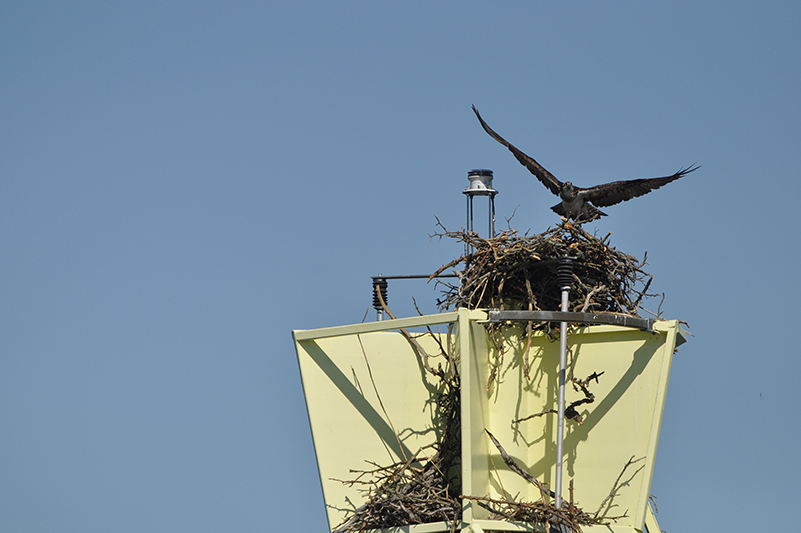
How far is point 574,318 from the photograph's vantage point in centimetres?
1015

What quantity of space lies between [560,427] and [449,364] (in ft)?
5.19

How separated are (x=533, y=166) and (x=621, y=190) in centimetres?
113

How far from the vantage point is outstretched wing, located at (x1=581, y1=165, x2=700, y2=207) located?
38.8 feet

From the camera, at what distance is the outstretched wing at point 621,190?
38.8ft

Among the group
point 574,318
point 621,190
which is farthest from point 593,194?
point 574,318

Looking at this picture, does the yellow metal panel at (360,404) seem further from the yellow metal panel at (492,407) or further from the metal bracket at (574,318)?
the metal bracket at (574,318)

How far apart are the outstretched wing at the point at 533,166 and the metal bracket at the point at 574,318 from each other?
2.38m

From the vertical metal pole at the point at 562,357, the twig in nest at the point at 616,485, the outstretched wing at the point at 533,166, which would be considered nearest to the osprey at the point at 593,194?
the outstretched wing at the point at 533,166

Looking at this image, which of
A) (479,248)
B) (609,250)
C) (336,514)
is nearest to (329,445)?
(336,514)

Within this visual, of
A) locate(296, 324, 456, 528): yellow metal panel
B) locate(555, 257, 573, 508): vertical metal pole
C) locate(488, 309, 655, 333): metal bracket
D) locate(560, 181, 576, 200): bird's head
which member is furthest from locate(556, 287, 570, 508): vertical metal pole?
locate(560, 181, 576, 200): bird's head

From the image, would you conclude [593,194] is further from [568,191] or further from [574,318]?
[574,318]

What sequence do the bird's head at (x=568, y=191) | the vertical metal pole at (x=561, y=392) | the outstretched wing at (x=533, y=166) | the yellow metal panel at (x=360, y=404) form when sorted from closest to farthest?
the vertical metal pole at (x=561, y=392), the yellow metal panel at (x=360, y=404), the bird's head at (x=568, y=191), the outstretched wing at (x=533, y=166)

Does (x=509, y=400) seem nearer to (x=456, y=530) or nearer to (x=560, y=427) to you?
(x=560, y=427)

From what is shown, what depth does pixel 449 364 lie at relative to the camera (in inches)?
441
